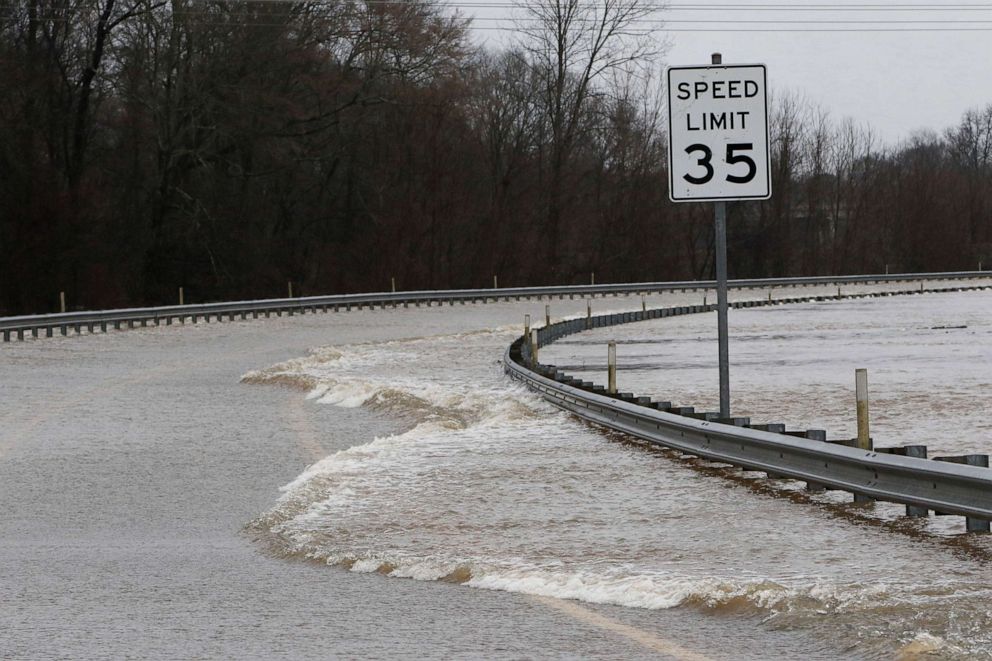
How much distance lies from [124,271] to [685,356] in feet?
124

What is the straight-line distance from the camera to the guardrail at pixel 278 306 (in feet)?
135

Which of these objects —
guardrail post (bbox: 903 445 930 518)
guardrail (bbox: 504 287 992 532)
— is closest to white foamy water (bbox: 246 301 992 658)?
guardrail (bbox: 504 287 992 532)

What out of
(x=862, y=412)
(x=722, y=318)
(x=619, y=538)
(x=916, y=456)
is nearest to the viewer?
(x=619, y=538)

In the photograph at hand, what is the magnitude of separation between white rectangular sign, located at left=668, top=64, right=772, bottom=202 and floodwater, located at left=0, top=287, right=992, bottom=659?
8.34 feet

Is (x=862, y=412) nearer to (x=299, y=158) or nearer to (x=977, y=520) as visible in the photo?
(x=977, y=520)

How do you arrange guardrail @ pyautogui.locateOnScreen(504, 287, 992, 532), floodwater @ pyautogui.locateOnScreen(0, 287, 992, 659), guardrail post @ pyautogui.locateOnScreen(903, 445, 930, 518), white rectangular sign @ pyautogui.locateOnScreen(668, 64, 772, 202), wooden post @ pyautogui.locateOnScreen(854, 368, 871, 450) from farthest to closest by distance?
white rectangular sign @ pyautogui.locateOnScreen(668, 64, 772, 202)
wooden post @ pyautogui.locateOnScreen(854, 368, 871, 450)
guardrail post @ pyautogui.locateOnScreen(903, 445, 930, 518)
guardrail @ pyautogui.locateOnScreen(504, 287, 992, 532)
floodwater @ pyautogui.locateOnScreen(0, 287, 992, 659)

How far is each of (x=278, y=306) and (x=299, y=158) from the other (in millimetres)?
19094

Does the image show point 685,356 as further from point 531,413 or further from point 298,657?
point 298,657

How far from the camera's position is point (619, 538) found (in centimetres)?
1042

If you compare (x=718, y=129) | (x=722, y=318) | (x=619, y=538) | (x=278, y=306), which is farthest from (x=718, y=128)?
(x=278, y=306)

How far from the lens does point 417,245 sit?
77.6m

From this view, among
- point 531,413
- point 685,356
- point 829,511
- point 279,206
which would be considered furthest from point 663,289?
point 829,511

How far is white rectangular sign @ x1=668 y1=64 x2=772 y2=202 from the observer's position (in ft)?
48.2

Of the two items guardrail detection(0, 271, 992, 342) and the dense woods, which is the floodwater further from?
→ the dense woods
